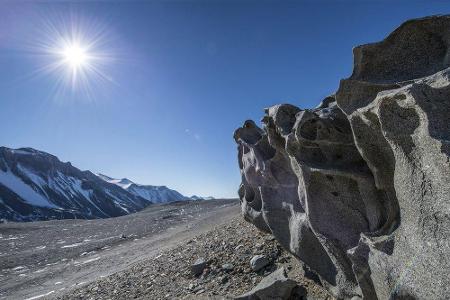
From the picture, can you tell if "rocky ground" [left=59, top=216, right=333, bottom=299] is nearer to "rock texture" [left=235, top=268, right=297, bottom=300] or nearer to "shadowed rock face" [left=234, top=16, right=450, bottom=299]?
"rock texture" [left=235, top=268, right=297, bottom=300]

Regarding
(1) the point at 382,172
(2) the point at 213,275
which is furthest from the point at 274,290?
(1) the point at 382,172

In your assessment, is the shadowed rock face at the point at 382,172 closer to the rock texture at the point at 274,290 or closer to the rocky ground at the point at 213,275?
the rock texture at the point at 274,290

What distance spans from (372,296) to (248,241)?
26.4 feet

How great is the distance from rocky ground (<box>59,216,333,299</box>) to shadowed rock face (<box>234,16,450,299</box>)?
51.3 inches

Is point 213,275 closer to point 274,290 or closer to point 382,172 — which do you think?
point 274,290

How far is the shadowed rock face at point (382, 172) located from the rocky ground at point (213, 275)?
130cm

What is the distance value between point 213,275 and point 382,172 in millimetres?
7878

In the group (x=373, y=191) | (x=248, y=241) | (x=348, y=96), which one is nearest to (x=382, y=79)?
(x=348, y=96)

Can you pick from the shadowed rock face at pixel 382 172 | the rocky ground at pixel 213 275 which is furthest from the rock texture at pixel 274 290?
the shadowed rock face at pixel 382 172

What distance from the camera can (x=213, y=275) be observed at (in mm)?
12695

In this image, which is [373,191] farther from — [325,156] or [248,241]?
[248,241]

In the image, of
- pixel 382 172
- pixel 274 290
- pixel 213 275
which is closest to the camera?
pixel 382 172

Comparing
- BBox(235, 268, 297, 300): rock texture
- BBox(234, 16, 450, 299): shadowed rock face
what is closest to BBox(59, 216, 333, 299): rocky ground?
BBox(235, 268, 297, 300): rock texture

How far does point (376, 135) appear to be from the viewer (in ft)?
24.0
